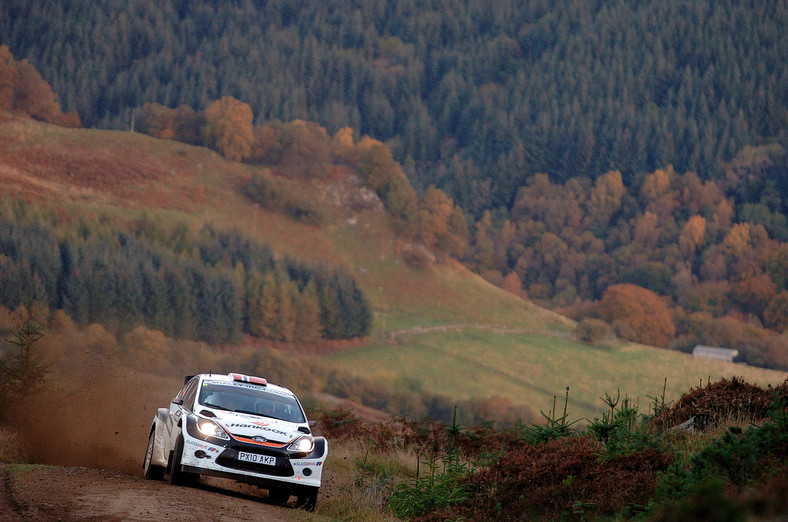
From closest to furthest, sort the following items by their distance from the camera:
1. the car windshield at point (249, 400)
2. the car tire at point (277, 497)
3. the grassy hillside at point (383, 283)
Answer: the car windshield at point (249, 400), the car tire at point (277, 497), the grassy hillside at point (383, 283)

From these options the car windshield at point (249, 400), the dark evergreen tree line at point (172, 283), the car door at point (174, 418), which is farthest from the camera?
the dark evergreen tree line at point (172, 283)

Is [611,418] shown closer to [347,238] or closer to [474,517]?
[474,517]

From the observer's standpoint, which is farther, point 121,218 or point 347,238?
point 347,238

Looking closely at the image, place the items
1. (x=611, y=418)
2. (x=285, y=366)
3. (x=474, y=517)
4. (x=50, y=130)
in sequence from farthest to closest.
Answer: (x=50, y=130) < (x=285, y=366) < (x=611, y=418) < (x=474, y=517)

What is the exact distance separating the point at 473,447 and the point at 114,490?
10.00 metres

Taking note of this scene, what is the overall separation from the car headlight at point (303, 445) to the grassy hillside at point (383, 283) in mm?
84348

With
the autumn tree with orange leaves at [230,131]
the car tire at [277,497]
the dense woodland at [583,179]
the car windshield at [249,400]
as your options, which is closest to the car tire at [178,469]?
the car windshield at [249,400]

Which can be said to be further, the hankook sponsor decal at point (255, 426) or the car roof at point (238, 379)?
the car roof at point (238, 379)

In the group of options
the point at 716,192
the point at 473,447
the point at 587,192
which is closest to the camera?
the point at 473,447

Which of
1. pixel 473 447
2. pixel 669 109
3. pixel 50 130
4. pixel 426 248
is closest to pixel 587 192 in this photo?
pixel 669 109

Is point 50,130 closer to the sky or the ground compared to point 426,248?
closer to the sky

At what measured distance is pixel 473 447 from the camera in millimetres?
20000

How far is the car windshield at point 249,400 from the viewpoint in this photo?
44.8 feet

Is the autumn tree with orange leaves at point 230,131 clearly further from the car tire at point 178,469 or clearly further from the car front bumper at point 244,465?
the car front bumper at point 244,465
